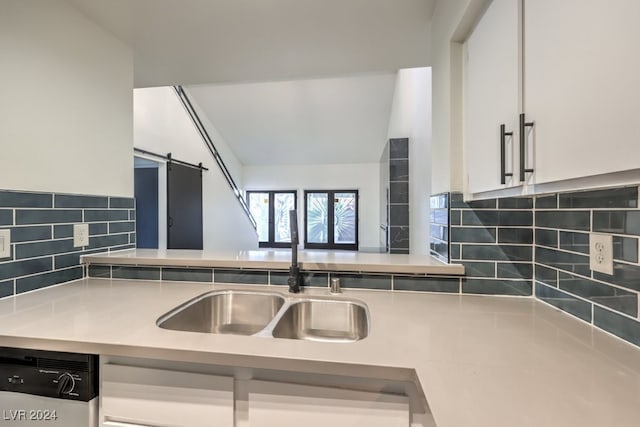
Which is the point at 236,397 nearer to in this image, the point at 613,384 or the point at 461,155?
the point at 613,384

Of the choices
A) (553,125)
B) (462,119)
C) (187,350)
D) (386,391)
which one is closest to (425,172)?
(462,119)

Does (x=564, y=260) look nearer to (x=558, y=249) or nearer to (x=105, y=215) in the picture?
(x=558, y=249)

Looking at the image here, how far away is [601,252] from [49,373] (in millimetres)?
1676

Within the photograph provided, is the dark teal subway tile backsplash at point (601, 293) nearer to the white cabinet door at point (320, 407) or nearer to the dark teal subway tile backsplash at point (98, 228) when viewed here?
the white cabinet door at point (320, 407)

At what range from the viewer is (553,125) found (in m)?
0.68

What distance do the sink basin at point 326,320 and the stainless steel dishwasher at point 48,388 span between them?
2.20ft

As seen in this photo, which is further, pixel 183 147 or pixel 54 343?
pixel 183 147

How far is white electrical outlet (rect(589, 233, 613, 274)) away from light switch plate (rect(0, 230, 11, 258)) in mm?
2159

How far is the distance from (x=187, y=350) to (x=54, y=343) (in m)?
0.42

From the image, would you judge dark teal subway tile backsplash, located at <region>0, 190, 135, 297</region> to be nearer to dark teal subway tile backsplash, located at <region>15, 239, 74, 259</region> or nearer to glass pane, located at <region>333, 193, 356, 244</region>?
dark teal subway tile backsplash, located at <region>15, 239, 74, 259</region>

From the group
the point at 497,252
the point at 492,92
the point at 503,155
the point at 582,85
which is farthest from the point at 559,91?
the point at 497,252

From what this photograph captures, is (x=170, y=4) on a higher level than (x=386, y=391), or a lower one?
higher

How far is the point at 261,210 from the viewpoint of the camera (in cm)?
848

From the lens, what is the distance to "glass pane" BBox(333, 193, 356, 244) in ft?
26.3
